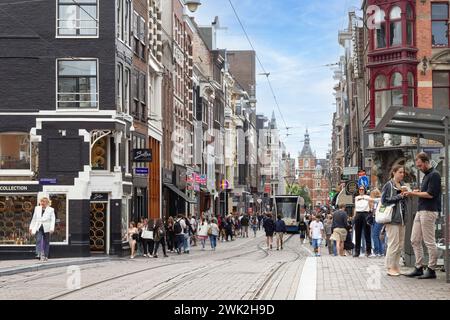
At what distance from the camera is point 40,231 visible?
80.1 ft

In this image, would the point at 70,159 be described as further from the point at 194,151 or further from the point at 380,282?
the point at 194,151

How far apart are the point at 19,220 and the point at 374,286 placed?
2399cm

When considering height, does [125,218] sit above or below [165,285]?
above

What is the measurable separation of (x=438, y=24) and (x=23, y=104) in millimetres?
21558

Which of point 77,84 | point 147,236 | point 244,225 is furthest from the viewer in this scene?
point 244,225

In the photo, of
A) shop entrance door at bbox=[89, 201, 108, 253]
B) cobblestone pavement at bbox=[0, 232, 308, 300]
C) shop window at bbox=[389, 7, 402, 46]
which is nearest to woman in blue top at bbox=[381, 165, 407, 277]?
cobblestone pavement at bbox=[0, 232, 308, 300]

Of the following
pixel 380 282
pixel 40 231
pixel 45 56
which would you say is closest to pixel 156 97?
pixel 45 56

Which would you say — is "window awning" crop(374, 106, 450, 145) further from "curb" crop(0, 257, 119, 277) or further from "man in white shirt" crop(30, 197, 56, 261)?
"man in white shirt" crop(30, 197, 56, 261)

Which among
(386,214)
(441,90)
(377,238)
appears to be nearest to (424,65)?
(441,90)

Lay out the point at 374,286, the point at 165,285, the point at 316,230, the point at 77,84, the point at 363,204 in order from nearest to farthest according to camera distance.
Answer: the point at 374,286 < the point at 165,285 < the point at 363,204 < the point at 316,230 < the point at 77,84

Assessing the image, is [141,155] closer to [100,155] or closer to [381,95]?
[100,155]

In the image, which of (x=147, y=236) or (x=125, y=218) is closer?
(x=147, y=236)

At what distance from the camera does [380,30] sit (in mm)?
46500

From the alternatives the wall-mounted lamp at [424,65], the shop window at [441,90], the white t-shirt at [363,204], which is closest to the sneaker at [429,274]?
the white t-shirt at [363,204]
